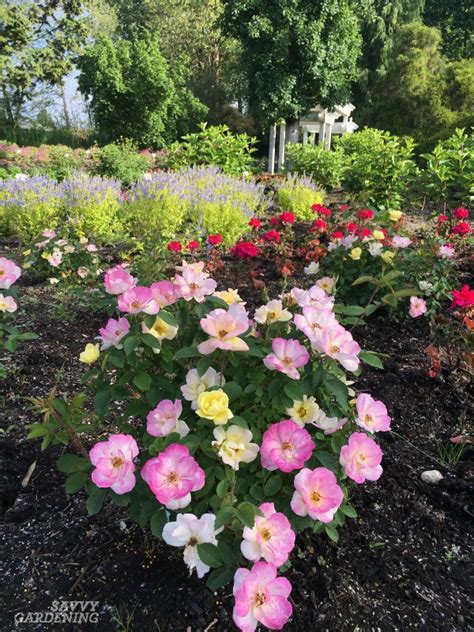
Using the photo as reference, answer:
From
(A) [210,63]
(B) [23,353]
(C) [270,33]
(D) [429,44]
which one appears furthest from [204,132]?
(A) [210,63]

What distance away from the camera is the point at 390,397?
2.34m

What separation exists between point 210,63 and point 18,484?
81.7 feet

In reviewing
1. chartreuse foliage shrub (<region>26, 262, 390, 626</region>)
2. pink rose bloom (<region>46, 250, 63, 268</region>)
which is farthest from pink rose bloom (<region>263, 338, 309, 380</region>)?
pink rose bloom (<region>46, 250, 63, 268</region>)

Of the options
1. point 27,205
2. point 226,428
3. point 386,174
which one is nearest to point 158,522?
point 226,428

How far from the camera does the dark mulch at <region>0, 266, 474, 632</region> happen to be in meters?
1.28

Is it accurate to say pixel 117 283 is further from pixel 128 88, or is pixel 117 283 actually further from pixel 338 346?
pixel 128 88

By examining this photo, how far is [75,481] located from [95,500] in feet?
0.32

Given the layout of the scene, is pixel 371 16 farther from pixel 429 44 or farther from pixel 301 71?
pixel 429 44

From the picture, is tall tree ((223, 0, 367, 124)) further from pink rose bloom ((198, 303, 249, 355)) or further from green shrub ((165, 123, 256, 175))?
pink rose bloom ((198, 303, 249, 355))

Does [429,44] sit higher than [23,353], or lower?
higher

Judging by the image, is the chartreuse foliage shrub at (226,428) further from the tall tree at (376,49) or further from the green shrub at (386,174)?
the tall tree at (376,49)

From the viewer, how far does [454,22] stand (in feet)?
87.7

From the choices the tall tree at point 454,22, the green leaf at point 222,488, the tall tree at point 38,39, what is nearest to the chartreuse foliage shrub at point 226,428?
the green leaf at point 222,488

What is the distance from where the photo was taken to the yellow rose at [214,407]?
102 cm
